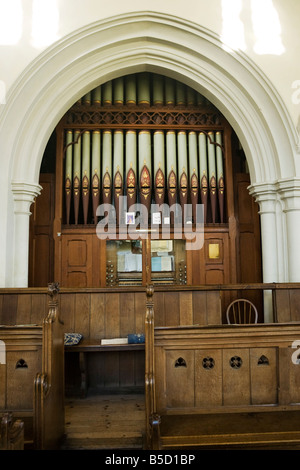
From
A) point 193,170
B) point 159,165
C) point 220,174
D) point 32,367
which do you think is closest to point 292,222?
point 220,174

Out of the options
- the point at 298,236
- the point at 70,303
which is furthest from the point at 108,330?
the point at 298,236

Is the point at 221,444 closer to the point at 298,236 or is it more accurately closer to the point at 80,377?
the point at 80,377

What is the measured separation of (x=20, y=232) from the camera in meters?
4.93

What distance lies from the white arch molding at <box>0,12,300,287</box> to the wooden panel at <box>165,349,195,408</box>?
2593mm

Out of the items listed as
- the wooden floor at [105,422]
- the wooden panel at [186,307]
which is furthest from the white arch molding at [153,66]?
the wooden floor at [105,422]

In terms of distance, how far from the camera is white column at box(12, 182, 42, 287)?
4871 millimetres

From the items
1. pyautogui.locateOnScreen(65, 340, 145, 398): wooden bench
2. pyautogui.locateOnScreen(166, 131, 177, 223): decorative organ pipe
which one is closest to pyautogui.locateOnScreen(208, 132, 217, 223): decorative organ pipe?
pyautogui.locateOnScreen(166, 131, 177, 223): decorative organ pipe

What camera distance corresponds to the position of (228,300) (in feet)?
18.2

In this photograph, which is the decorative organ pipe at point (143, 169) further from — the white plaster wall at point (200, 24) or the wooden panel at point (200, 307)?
the wooden panel at point (200, 307)

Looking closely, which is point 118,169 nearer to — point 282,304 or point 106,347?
point 106,347

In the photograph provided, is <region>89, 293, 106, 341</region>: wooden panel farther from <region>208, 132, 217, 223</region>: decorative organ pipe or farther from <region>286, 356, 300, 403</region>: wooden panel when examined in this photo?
<region>208, 132, 217, 223</region>: decorative organ pipe

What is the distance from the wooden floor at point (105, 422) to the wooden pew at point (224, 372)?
0.59 metres

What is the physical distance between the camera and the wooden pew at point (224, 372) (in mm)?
2695
